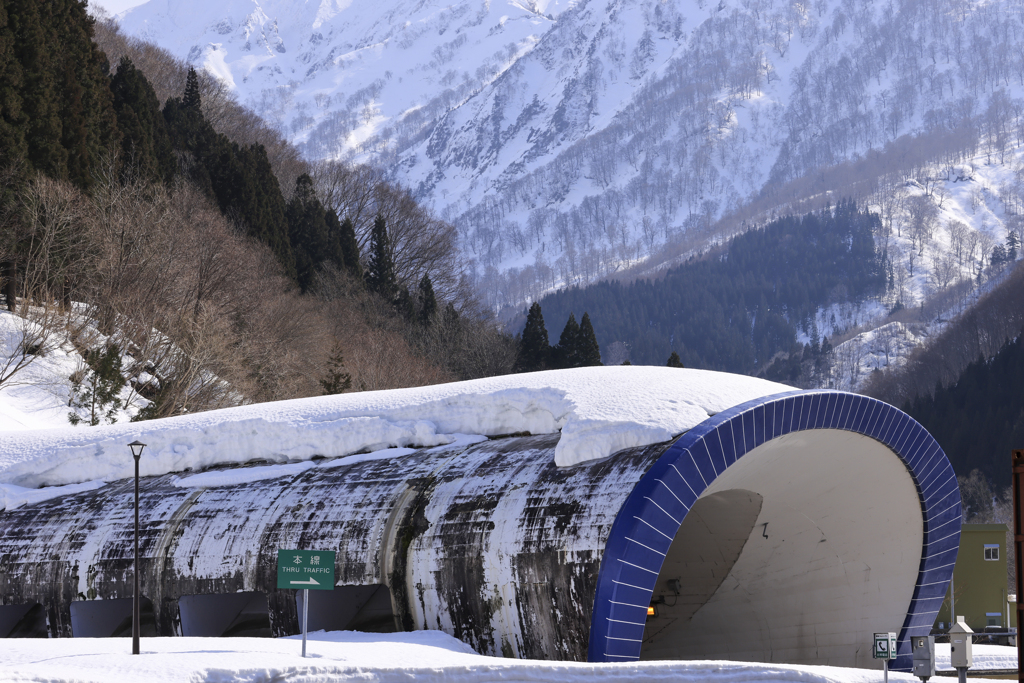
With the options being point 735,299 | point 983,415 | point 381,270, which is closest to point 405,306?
point 381,270

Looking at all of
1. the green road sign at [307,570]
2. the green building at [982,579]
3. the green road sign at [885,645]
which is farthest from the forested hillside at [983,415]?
the green road sign at [307,570]

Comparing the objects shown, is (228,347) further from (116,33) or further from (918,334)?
(918,334)

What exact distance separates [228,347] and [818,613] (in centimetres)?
2685

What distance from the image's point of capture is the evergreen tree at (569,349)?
67.0 meters

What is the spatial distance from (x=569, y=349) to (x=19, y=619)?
48085 millimetres

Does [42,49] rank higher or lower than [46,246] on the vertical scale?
higher

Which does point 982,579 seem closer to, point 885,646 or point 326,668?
point 885,646

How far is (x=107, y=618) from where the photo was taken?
20.7 meters

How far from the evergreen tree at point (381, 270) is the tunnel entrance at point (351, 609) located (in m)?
50.8

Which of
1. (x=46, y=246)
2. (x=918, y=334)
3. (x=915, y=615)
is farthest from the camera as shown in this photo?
(x=918, y=334)

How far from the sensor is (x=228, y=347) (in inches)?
1640

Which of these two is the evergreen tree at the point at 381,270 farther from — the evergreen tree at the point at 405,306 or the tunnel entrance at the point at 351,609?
the tunnel entrance at the point at 351,609

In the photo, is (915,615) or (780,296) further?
(780,296)

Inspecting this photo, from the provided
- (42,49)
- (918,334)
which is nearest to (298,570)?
(42,49)
